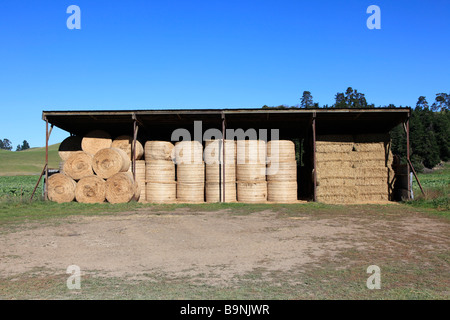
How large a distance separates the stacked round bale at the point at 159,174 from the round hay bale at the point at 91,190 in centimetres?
201

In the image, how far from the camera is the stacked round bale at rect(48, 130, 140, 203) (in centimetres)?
1494

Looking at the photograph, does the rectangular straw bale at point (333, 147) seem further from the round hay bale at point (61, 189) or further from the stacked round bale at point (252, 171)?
the round hay bale at point (61, 189)

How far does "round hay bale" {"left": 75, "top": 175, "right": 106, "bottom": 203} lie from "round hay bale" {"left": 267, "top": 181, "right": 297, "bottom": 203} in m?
6.96

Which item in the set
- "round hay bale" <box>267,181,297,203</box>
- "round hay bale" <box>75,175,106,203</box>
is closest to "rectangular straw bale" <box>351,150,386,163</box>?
"round hay bale" <box>267,181,297,203</box>

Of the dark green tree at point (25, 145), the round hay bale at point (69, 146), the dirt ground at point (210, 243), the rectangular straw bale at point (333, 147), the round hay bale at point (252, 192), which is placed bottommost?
the dirt ground at point (210, 243)

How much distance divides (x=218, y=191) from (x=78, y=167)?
5907mm

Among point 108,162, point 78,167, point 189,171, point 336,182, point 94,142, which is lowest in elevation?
point 336,182

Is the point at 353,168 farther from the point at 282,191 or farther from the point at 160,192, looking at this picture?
the point at 160,192

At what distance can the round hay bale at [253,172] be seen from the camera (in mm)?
15789

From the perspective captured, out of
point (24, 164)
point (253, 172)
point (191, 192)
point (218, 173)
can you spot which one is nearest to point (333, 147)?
point (253, 172)

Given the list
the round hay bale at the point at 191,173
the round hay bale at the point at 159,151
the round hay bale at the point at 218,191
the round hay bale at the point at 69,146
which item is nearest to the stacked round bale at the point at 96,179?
the round hay bale at the point at 159,151

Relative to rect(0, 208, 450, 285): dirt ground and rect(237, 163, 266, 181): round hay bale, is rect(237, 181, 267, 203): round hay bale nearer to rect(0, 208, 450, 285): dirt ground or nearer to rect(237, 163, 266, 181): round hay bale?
rect(237, 163, 266, 181): round hay bale

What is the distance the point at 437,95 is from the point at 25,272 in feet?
546

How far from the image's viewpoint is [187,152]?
52.8 ft
